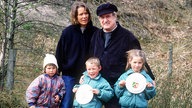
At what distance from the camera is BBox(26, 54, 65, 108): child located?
15.0 ft

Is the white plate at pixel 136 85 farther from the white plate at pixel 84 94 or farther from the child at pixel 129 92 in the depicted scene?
the white plate at pixel 84 94

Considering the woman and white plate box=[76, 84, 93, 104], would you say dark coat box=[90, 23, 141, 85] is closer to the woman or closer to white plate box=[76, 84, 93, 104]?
white plate box=[76, 84, 93, 104]

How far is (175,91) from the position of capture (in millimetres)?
6430

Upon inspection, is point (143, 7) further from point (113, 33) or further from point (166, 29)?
point (166, 29)

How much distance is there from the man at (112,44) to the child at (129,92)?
9 centimetres

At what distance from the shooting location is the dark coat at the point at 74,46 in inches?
183

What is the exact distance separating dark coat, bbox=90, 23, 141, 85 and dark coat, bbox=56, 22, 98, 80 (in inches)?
14.8

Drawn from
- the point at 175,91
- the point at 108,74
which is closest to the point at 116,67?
the point at 108,74

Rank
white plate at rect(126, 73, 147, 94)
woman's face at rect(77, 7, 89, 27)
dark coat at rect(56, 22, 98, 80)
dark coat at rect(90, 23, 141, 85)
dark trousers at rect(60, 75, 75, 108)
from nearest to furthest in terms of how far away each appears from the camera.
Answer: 1. white plate at rect(126, 73, 147, 94)
2. dark coat at rect(90, 23, 141, 85)
3. woman's face at rect(77, 7, 89, 27)
4. dark coat at rect(56, 22, 98, 80)
5. dark trousers at rect(60, 75, 75, 108)

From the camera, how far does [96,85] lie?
4.31m

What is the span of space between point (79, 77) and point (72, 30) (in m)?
0.62

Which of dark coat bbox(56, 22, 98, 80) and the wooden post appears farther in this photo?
the wooden post

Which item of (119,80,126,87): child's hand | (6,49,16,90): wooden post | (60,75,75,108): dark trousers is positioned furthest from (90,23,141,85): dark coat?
(6,49,16,90): wooden post

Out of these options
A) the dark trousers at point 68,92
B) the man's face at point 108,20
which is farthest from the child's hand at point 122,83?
the dark trousers at point 68,92
